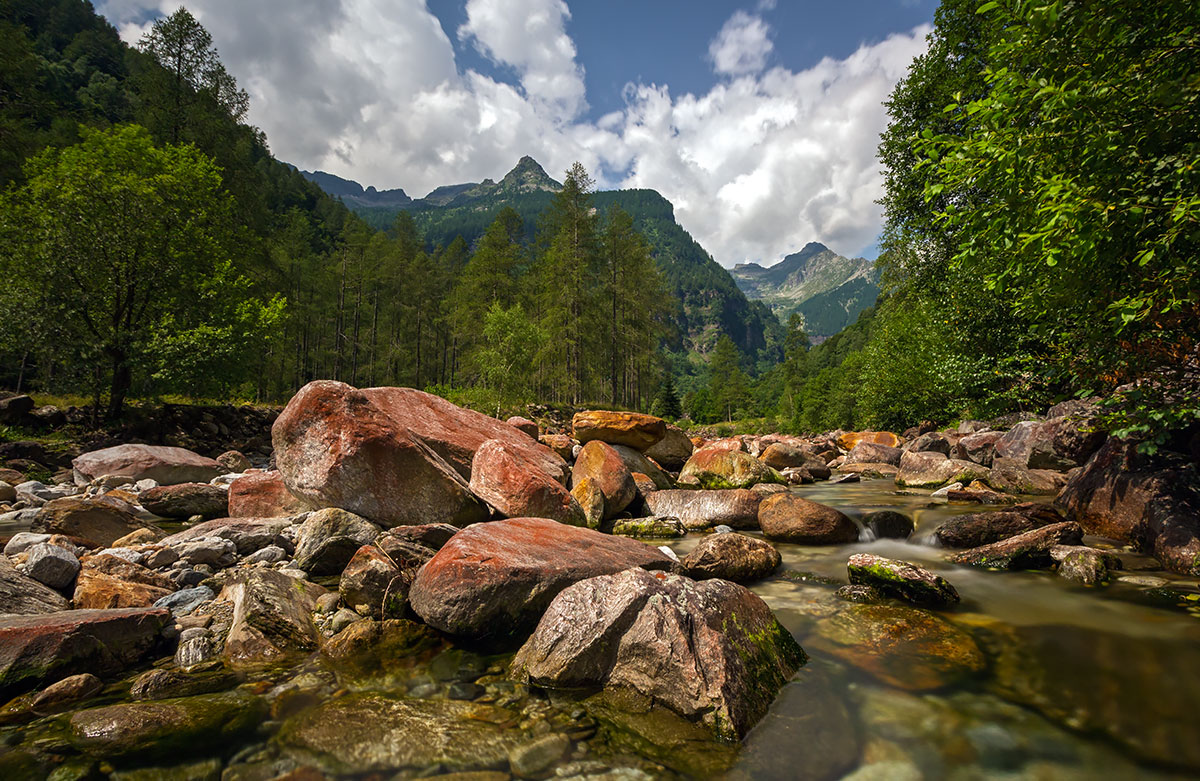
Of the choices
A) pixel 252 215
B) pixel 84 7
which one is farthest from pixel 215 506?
pixel 84 7

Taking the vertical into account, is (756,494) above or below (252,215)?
below

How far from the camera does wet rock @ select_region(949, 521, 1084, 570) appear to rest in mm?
6848

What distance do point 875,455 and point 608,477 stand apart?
16.5m

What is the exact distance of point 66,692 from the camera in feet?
12.1

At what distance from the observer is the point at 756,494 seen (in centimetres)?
1098

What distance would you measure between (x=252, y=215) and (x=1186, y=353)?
4151cm

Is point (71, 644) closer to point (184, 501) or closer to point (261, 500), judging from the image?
point (261, 500)

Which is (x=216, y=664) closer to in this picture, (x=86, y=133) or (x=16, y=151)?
(x=86, y=133)

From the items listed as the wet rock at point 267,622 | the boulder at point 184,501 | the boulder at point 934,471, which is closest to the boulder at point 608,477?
the wet rock at point 267,622

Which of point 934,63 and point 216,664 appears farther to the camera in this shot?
point 934,63

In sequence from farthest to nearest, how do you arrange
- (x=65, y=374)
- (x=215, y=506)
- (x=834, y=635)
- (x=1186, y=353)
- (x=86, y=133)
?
(x=86, y=133) → (x=65, y=374) → (x=215, y=506) → (x=1186, y=353) → (x=834, y=635)

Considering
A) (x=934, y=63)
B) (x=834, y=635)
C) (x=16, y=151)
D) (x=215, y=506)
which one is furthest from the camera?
(x=16, y=151)

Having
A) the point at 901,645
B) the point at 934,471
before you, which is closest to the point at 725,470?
the point at 934,471

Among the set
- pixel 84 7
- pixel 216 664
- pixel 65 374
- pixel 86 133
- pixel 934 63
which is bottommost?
pixel 216 664
